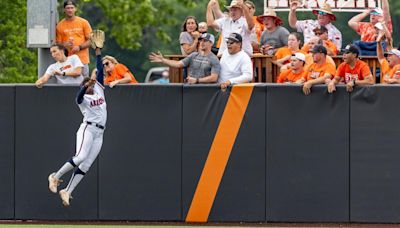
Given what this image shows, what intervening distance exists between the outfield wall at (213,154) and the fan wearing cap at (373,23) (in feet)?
3.78

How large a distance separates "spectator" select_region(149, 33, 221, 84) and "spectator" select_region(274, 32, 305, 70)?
3.32 ft

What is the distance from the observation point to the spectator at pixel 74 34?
19266 mm

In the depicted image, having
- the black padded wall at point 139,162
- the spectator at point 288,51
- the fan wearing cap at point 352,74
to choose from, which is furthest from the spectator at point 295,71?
the black padded wall at point 139,162

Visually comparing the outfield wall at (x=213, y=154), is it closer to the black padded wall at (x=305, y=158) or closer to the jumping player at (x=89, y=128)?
the black padded wall at (x=305, y=158)

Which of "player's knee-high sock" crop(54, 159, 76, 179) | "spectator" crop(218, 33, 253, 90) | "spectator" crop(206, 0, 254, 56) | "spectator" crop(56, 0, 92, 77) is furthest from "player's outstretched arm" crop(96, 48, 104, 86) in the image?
"spectator" crop(206, 0, 254, 56)

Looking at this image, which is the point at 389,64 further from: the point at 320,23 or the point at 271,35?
the point at 271,35

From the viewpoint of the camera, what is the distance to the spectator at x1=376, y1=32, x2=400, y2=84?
17.9 metres

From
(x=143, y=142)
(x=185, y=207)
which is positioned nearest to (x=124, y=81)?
(x=143, y=142)

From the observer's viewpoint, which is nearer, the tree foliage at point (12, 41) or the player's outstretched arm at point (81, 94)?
the player's outstretched arm at point (81, 94)

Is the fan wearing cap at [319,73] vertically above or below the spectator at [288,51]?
below

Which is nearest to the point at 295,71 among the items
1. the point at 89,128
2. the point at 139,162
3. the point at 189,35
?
the point at 189,35

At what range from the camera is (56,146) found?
1870 cm

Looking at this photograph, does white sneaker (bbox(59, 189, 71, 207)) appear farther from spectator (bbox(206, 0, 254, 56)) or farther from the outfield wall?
spectator (bbox(206, 0, 254, 56))

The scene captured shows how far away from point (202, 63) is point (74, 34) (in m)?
2.28
